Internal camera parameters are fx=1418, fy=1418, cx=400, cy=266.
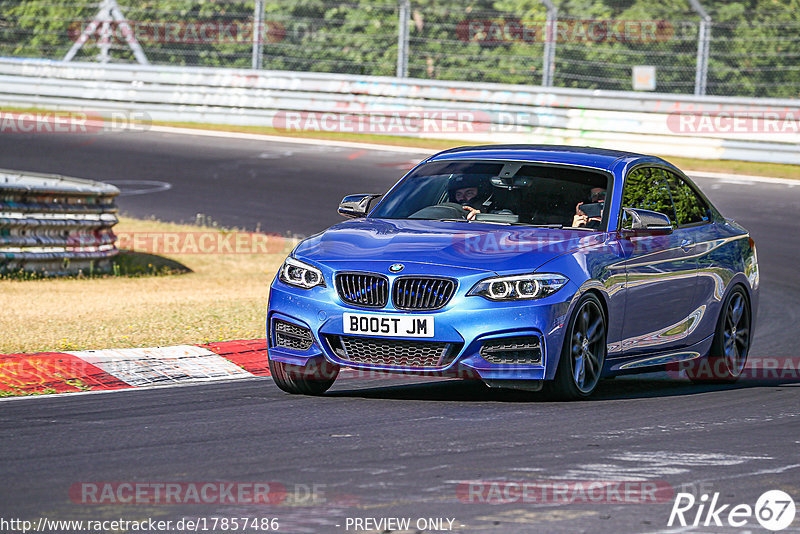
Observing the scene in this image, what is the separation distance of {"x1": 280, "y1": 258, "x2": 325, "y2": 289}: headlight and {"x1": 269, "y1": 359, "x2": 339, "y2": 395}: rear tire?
50 centimetres

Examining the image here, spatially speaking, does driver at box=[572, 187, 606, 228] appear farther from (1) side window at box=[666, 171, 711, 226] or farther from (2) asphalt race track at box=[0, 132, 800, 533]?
(2) asphalt race track at box=[0, 132, 800, 533]

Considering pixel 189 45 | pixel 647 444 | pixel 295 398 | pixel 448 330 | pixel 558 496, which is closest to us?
pixel 558 496

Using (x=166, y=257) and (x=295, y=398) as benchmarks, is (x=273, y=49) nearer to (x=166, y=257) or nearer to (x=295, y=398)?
(x=166, y=257)

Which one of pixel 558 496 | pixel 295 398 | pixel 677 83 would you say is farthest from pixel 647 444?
pixel 677 83

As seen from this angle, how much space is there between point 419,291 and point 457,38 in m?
19.1

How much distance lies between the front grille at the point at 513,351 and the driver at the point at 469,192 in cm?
136

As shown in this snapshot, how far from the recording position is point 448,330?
26.2 feet

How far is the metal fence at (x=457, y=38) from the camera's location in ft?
80.1

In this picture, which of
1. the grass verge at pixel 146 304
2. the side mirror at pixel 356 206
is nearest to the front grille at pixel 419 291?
the side mirror at pixel 356 206

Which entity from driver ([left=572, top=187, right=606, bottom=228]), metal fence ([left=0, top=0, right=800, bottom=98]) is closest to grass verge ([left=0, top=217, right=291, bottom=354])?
driver ([left=572, top=187, right=606, bottom=228])

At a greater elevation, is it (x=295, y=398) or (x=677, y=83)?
(x=677, y=83)

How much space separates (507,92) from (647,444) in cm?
1953

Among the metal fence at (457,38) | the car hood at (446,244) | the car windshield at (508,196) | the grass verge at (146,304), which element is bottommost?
the grass verge at (146,304)

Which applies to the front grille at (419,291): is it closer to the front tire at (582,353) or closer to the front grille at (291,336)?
the front grille at (291,336)
